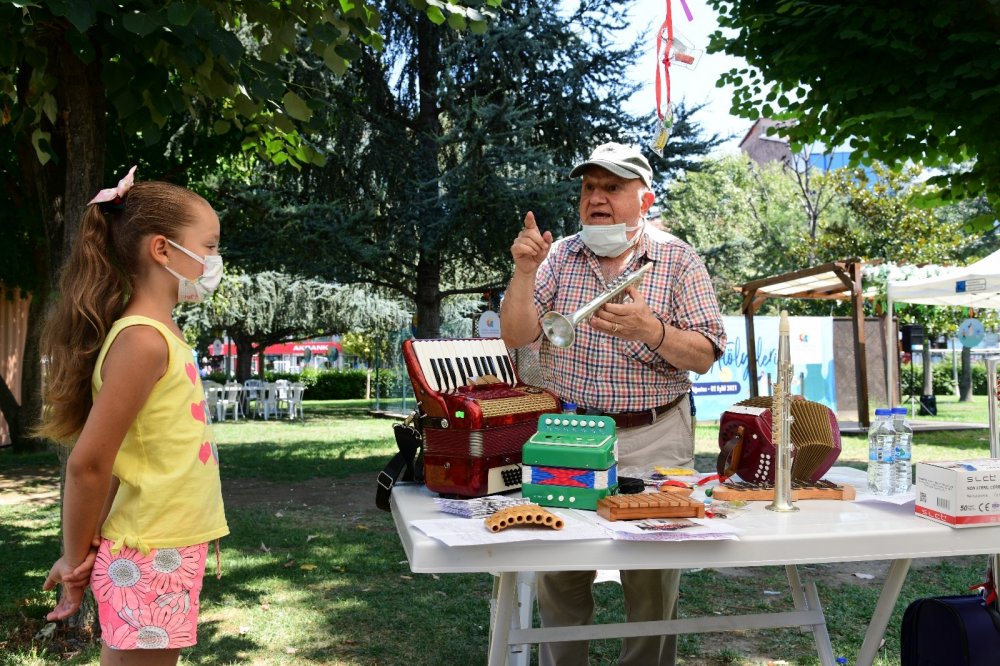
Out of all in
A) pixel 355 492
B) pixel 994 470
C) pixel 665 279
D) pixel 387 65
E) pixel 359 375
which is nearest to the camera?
pixel 994 470

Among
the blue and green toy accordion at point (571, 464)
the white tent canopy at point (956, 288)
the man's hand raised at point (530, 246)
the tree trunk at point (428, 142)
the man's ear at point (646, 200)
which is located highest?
the tree trunk at point (428, 142)

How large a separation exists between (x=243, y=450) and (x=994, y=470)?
38.8 ft

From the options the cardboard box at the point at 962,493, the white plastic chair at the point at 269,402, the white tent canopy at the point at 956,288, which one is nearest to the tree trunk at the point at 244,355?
the white plastic chair at the point at 269,402

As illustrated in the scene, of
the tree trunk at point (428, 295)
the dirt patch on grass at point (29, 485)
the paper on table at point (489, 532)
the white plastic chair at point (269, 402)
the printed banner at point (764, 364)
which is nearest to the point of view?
the paper on table at point (489, 532)

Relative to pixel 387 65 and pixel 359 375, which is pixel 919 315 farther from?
pixel 359 375

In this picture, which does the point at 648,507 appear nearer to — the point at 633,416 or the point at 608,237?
the point at 633,416

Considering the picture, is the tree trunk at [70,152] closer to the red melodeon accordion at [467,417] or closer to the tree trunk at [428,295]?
the red melodeon accordion at [467,417]

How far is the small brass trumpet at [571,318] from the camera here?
7.06 ft

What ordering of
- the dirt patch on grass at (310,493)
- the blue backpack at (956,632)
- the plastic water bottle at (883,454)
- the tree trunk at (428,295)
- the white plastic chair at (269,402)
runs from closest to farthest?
the blue backpack at (956,632)
the plastic water bottle at (883,454)
the dirt patch on grass at (310,493)
the tree trunk at (428,295)
the white plastic chair at (269,402)

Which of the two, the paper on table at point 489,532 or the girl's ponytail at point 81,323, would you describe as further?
the girl's ponytail at point 81,323

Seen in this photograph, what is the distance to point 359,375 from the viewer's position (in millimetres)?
32719

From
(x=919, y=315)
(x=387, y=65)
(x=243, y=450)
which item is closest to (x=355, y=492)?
(x=243, y=450)

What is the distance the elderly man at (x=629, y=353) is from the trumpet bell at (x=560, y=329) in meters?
0.42

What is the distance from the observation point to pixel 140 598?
75.2 inches
